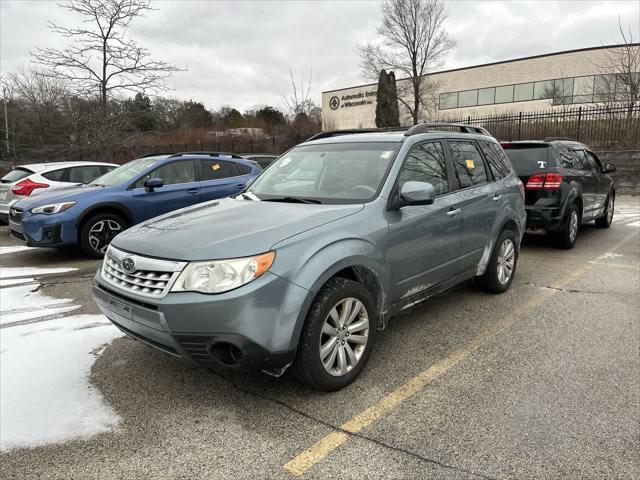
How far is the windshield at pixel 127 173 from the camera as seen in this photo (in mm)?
7285

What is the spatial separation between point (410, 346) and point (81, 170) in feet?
27.2

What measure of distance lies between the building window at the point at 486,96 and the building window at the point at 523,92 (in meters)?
1.82

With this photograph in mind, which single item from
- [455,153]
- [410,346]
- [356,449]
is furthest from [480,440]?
[455,153]

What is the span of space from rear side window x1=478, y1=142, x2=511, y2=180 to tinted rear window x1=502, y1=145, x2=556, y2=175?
2054 millimetres

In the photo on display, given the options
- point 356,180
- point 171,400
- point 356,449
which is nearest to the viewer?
point 356,449

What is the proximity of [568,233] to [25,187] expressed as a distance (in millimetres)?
9528

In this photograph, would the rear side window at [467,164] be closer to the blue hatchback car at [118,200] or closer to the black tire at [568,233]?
the black tire at [568,233]

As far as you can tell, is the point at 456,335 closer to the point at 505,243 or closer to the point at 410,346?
the point at 410,346

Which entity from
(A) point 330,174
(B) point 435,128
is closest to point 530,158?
(B) point 435,128

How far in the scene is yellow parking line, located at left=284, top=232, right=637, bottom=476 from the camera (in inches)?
92.7

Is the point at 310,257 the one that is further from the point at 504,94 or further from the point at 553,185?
the point at 504,94

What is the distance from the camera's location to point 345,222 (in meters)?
3.05

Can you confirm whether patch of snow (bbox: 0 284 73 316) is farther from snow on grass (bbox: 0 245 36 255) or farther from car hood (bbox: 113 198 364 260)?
snow on grass (bbox: 0 245 36 255)

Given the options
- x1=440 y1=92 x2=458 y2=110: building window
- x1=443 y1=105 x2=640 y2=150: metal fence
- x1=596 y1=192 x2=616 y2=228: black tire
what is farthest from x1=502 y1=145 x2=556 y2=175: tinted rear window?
x1=440 y1=92 x2=458 y2=110: building window
